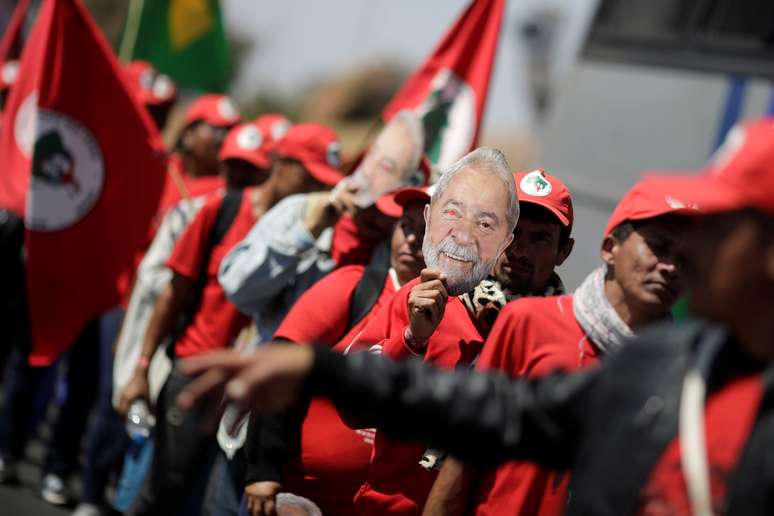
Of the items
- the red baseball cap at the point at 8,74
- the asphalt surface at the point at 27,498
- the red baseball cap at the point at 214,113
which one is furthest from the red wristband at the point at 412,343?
the red baseball cap at the point at 8,74

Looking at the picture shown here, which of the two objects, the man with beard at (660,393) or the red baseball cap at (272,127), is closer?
the man with beard at (660,393)

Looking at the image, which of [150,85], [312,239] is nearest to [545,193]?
[312,239]

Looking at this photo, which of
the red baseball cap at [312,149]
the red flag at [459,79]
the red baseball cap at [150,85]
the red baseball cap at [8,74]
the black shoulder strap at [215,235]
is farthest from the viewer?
the red baseball cap at [8,74]

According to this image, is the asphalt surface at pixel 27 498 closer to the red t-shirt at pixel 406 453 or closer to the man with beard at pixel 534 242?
the red t-shirt at pixel 406 453

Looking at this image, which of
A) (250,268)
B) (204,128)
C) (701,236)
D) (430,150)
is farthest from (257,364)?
(204,128)

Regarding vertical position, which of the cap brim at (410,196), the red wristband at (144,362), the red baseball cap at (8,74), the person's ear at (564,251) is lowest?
the red wristband at (144,362)

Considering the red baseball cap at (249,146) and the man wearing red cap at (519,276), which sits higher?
the man wearing red cap at (519,276)

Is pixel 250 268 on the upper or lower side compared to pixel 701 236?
lower

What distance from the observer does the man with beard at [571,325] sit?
3557 millimetres

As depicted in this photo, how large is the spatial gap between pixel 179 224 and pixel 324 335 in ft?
8.50

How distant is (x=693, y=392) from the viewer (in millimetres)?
2416

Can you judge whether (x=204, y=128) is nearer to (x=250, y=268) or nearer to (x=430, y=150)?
(x=430, y=150)

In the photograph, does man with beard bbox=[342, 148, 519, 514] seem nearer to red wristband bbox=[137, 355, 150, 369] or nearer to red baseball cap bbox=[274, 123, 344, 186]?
red baseball cap bbox=[274, 123, 344, 186]

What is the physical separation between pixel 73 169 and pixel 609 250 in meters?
3.92
